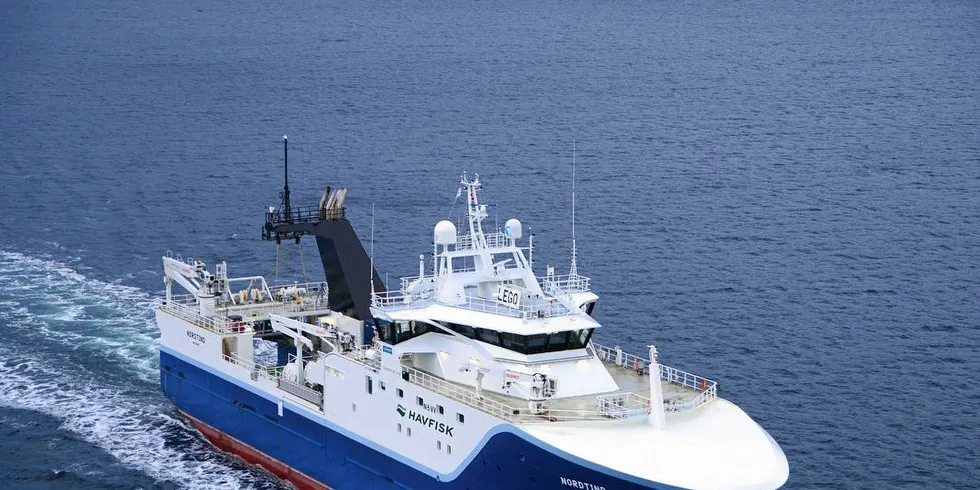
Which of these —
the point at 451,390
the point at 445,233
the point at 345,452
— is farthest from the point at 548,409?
the point at 345,452

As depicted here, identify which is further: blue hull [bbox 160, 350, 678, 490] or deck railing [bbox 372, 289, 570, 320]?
deck railing [bbox 372, 289, 570, 320]

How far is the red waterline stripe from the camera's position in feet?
202

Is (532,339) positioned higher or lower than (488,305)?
lower

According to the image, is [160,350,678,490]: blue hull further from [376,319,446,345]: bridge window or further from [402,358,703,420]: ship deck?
[376,319,446,345]: bridge window

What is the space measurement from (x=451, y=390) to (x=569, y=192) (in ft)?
187

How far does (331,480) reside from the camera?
5997 centimetres

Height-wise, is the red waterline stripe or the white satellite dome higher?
the white satellite dome

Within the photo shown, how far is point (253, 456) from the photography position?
65.1 metres

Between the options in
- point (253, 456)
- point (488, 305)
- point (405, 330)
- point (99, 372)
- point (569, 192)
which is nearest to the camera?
point (488, 305)

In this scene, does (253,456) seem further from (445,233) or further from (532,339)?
(532,339)

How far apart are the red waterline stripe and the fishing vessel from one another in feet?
0.33

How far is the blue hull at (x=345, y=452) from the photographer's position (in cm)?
4897

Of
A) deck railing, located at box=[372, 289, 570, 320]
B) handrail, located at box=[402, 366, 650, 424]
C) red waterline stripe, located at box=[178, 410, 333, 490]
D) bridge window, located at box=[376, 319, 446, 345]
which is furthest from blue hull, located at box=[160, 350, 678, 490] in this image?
deck railing, located at box=[372, 289, 570, 320]

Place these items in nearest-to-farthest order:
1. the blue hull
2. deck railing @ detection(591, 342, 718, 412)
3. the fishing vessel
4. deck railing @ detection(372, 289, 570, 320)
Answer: the blue hull → the fishing vessel → deck railing @ detection(591, 342, 718, 412) → deck railing @ detection(372, 289, 570, 320)
